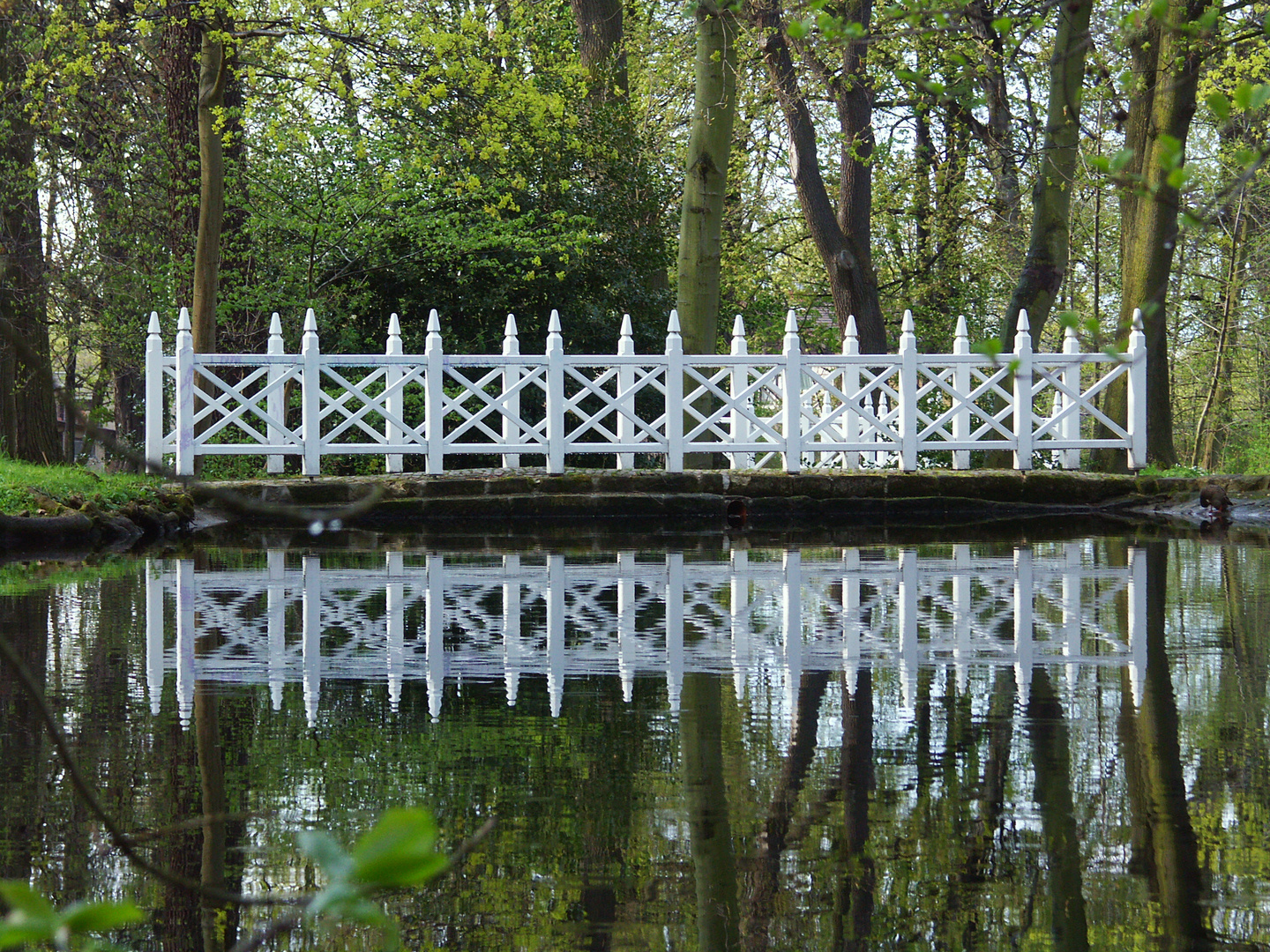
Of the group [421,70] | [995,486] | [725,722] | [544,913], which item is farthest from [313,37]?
[544,913]

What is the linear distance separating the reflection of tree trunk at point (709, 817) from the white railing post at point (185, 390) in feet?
32.2

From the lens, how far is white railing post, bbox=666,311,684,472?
1440 centimetres

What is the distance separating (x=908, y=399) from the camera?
14703 millimetres

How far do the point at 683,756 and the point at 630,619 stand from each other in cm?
290

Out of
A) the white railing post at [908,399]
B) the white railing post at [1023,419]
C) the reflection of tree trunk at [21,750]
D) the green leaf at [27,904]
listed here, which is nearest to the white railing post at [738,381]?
the white railing post at [908,399]

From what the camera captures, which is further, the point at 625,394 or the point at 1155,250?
the point at 1155,250

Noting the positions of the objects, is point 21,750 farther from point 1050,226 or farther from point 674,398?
point 1050,226

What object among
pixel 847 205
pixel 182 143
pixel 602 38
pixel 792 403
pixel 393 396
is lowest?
pixel 792 403

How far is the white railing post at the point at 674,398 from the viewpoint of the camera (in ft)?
47.2

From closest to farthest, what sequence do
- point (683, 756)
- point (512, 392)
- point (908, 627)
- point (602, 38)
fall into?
point (683, 756) < point (908, 627) < point (512, 392) < point (602, 38)

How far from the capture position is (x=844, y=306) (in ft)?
61.7

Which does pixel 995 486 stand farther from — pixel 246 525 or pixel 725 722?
pixel 725 722

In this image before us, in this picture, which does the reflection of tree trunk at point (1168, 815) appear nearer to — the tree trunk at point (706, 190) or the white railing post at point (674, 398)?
the white railing post at point (674, 398)

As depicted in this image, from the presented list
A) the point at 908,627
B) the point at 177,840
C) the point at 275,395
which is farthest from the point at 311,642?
the point at 275,395
